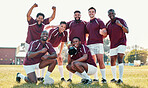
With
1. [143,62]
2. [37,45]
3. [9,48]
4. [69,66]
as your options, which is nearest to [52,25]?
[37,45]

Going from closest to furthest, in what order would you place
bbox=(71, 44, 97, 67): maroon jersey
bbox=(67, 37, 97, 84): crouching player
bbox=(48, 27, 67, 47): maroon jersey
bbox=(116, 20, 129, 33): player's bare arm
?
bbox=(67, 37, 97, 84): crouching player, bbox=(71, 44, 97, 67): maroon jersey, bbox=(116, 20, 129, 33): player's bare arm, bbox=(48, 27, 67, 47): maroon jersey

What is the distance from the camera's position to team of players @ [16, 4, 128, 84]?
5246 mm

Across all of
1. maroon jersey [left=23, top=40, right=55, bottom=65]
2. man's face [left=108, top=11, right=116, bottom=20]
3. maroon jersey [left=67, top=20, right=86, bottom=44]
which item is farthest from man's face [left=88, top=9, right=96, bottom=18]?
maroon jersey [left=23, top=40, right=55, bottom=65]

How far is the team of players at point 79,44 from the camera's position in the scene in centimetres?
525

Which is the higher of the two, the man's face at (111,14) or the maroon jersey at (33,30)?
the man's face at (111,14)

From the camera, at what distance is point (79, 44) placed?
5473 millimetres

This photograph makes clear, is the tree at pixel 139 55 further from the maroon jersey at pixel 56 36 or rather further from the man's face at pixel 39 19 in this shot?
the man's face at pixel 39 19

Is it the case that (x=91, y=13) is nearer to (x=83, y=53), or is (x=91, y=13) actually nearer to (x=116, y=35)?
(x=116, y=35)

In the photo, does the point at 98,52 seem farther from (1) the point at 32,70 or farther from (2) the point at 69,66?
(1) the point at 32,70

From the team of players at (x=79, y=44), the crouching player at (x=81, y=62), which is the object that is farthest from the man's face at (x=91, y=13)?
the crouching player at (x=81, y=62)

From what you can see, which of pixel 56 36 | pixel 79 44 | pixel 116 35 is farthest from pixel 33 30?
pixel 116 35

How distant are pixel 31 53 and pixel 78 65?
1605mm

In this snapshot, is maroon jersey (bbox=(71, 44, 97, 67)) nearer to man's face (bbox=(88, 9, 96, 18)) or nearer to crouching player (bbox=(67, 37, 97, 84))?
crouching player (bbox=(67, 37, 97, 84))

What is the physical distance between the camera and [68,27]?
21.2ft
